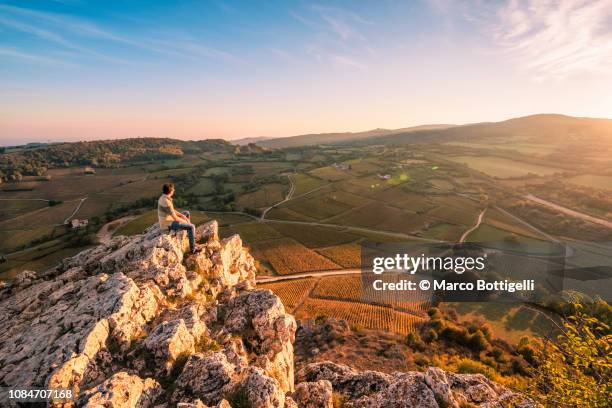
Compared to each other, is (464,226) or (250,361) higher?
(250,361)

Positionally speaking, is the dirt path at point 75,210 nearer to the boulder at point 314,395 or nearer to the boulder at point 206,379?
the boulder at point 206,379

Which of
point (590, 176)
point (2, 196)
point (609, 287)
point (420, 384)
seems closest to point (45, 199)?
point (2, 196)

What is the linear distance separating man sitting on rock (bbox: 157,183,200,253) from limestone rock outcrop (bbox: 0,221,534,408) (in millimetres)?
807

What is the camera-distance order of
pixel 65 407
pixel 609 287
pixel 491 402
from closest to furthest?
1. pixel 65 407
2. pixel 491 402
3. pixel 609 287

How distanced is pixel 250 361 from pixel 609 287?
281ft

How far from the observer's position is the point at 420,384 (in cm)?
1362

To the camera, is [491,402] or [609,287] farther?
[609,287]

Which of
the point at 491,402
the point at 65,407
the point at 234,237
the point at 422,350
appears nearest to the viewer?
the point at 65,407

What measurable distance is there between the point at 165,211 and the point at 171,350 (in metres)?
10.9

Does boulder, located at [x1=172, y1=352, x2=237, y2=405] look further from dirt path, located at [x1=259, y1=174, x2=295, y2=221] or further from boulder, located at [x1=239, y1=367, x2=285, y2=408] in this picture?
dirt path, located at [x1=259, y1=174, x2=295, y2=221]

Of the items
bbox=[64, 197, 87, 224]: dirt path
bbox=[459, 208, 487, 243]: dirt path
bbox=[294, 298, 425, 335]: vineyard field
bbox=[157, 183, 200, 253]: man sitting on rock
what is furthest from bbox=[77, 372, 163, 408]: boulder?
bbox=[64, 197, 87, 224]: dirt path

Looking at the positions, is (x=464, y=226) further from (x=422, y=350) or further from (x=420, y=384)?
(x=420, y=384)

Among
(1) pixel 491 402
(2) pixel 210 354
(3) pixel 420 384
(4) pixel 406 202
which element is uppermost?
(2) pixel 210 354

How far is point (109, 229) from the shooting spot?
10406cm
